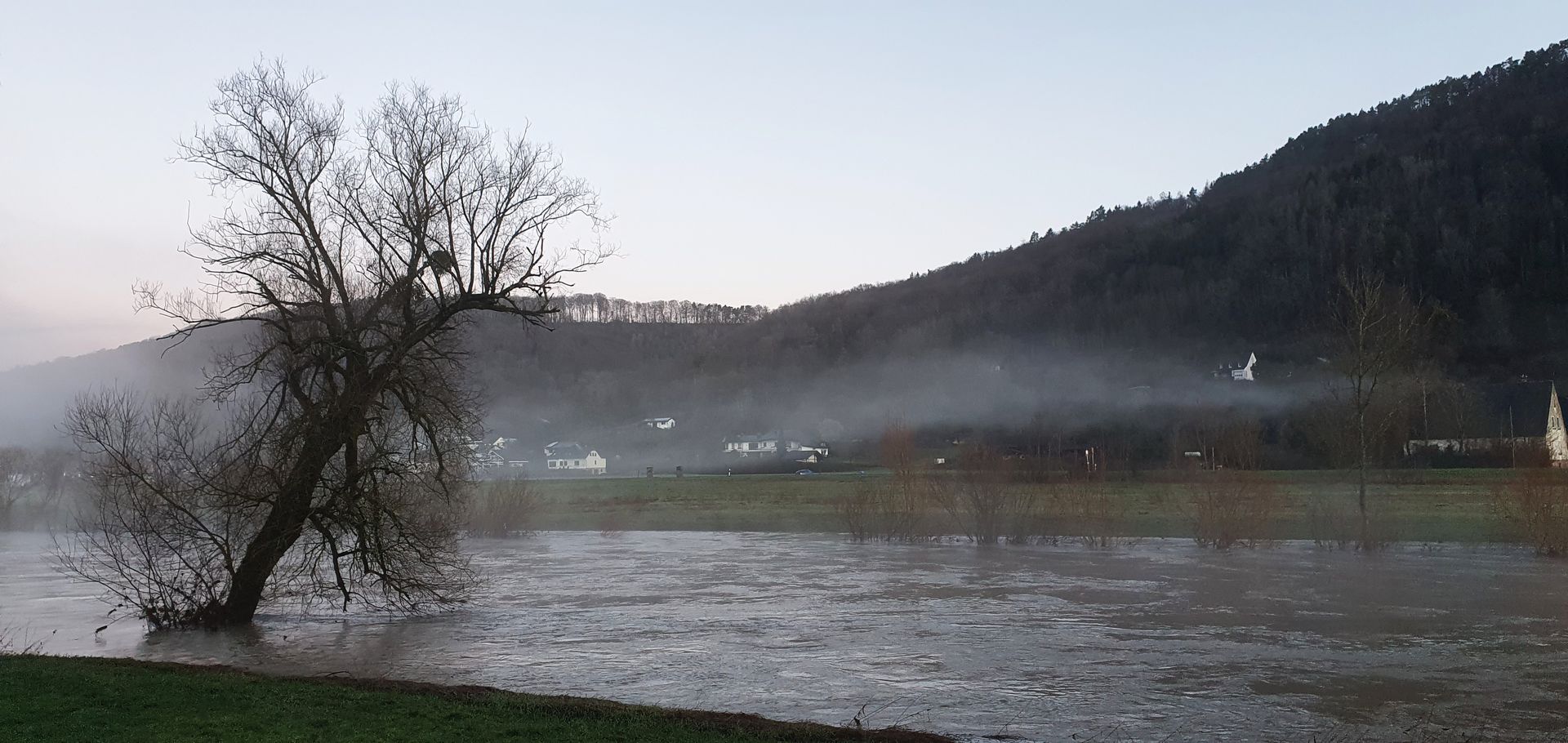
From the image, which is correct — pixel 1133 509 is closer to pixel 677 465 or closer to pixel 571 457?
pixel 677 465

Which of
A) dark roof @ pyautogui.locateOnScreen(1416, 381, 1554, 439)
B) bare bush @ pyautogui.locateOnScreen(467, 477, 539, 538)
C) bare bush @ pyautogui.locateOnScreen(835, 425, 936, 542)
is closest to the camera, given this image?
bare bush @ pyautogui.locateOnScreen(835, 425, 936, 542)

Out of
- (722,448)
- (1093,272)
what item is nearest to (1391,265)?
(1093,272)

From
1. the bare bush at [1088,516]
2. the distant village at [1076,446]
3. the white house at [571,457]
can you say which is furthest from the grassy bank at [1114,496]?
the white house at [571,457]

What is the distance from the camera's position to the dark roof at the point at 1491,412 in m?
56.1

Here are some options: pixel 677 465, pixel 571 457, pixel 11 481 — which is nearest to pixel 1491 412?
pixel 677 465

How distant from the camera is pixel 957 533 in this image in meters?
42.5

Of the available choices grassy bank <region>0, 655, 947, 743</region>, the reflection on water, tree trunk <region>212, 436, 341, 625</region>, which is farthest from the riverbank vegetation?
grassy bank <region>0, 655, 947, 743</region>

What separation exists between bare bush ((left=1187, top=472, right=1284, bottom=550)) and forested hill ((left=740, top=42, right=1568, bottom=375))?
65.7m

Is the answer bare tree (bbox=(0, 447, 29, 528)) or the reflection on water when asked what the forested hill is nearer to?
the reflection on water

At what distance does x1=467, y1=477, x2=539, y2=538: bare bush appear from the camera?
1842 inches

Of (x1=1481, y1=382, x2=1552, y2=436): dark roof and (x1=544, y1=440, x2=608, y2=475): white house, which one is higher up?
(x1=1481, y1=382, x2=1552, y2=436): dark roof

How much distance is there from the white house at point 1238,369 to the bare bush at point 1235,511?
208 feet

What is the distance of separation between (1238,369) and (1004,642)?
9320cm

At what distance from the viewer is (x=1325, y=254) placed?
4419 inches
